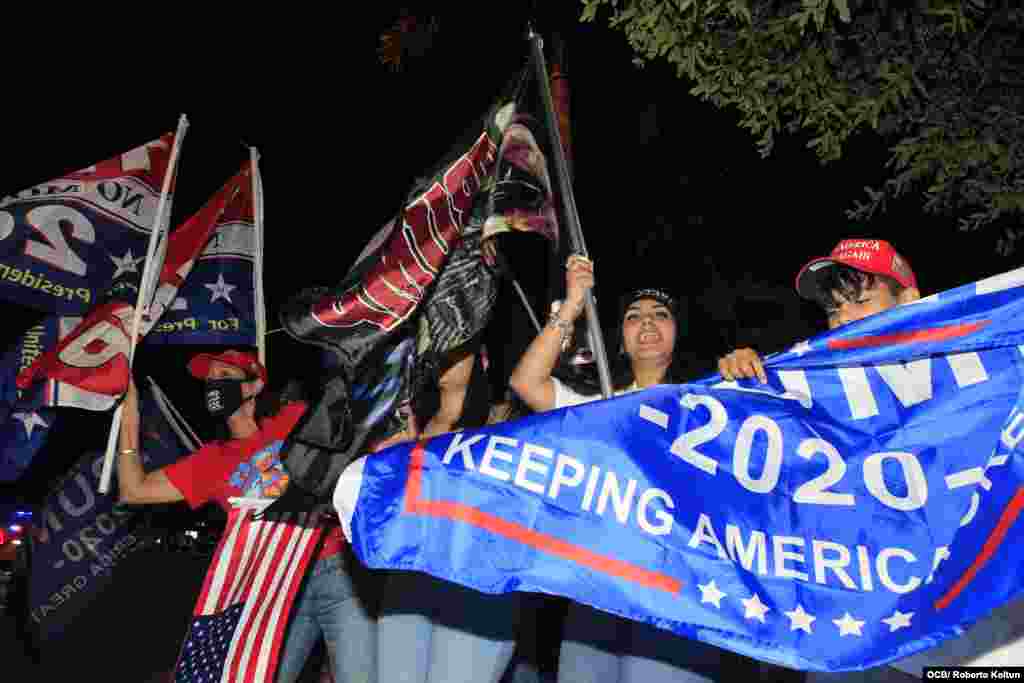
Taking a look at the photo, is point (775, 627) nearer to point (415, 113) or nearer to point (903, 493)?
point (903, 493)

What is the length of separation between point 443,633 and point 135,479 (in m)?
2.23

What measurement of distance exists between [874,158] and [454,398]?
6.37 m

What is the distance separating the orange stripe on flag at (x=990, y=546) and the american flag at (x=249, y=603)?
8.48 feet

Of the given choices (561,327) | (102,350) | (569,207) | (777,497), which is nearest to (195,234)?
(102,350)

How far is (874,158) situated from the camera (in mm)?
9281

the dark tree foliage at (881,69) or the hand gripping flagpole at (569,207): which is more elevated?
the dark tree foliage at (881,69)

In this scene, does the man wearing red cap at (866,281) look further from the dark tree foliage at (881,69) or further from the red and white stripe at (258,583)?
the red and white stripe at (258,583)

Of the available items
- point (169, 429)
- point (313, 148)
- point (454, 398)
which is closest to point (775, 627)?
point (454, 398)

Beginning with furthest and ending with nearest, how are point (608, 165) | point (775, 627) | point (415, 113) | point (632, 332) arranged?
point (415, 113) < point (608, 165) < point (632, 332) < point (775, 627)

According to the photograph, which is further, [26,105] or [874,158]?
[26,105]

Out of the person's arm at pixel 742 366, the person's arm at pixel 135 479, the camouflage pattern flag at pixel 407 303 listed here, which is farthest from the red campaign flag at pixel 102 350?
the person's arm at pixel 742 366

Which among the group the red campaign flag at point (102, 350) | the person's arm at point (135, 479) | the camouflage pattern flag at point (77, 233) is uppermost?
the camouflage pattern flag at point (77, 233)

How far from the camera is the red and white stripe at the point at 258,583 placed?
168 inches

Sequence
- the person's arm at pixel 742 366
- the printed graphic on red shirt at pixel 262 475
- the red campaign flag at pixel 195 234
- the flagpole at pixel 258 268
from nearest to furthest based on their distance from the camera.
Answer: the person's arm at pixel 742 366
the printed graphic on red shirt at pixel 262 475
the red campaign flag at pixel 195 234
the flagpole at pixel 258 268
